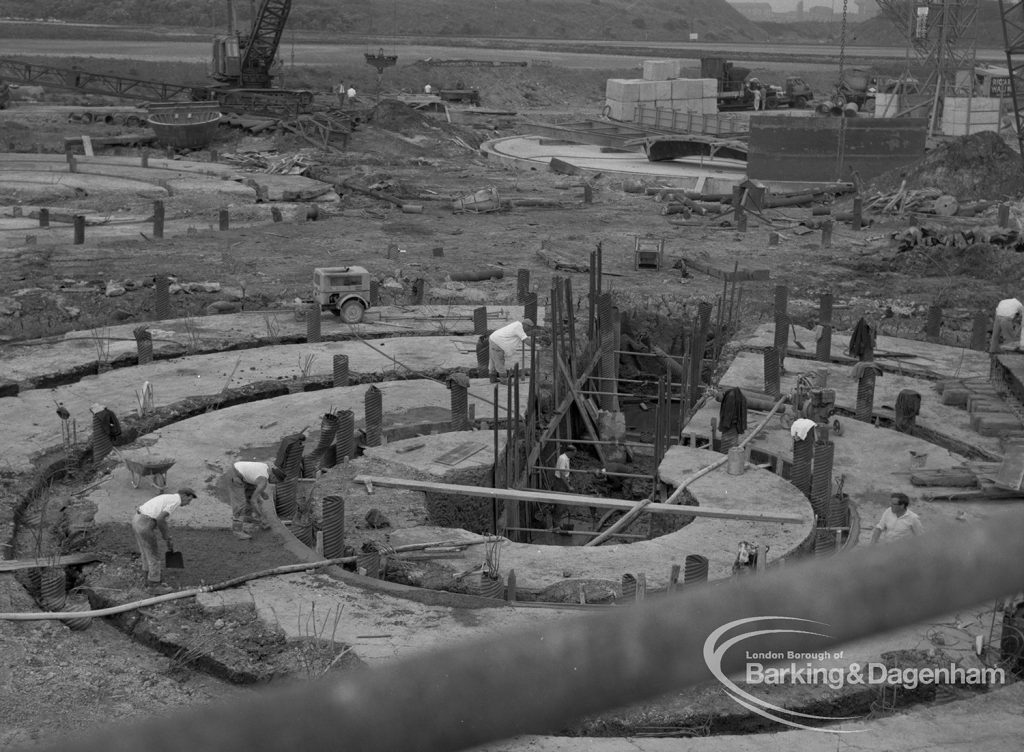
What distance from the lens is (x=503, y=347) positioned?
18969 millimetres

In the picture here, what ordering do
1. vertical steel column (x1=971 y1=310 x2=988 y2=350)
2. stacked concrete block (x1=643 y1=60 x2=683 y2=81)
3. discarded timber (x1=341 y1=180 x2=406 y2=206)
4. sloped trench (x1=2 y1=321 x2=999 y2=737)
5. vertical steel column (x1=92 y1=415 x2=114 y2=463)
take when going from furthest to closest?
1. stacked concrete block (x1=643 y1=60 x2=683 y2=81)
2. discarded timber (x1=341 y1=180 x2=406 y2=206)
3. vertical steel column (x1=971 y1=310 x2=988 y2=350)
4. vertical steel column (x1=92 y1=415 x2=114 y2=463)
5. sloped trench (x1=2 y1=321 x2=999 y2=737)

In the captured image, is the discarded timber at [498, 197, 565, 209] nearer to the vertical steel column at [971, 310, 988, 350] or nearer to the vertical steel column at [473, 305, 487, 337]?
the vertical steel column at [473, 305, 487, 337]

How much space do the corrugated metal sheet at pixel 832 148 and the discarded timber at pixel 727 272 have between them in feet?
45.0

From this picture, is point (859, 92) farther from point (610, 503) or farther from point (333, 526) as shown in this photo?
point (333, 526)

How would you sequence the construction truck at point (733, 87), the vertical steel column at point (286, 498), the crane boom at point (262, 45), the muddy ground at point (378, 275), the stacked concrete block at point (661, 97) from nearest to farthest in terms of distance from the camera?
the muddy ground at point (378, 275) < the vertical steel column at point (286, 498) < the crane boom at point (262, 45) < the stacked concrete block at point (661, 97) < the construction truck at point (733, 87)

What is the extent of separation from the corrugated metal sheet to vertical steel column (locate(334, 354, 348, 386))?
82.8ft

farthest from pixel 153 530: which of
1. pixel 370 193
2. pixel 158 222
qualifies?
pixel 370 193

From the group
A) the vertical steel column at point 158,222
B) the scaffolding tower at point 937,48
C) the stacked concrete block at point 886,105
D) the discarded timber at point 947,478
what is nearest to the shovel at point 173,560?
the discarded timber at point 947,478

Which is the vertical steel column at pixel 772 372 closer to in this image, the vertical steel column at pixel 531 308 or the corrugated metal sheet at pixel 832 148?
the vertical steel column at pixel 531 308

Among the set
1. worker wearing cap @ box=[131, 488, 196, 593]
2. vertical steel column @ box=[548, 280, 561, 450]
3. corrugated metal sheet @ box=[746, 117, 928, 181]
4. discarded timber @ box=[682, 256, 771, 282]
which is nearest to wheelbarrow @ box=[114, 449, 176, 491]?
worker wearing cap @ box=[131, 488, 196, 593]

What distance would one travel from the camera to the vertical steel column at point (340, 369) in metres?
18.9

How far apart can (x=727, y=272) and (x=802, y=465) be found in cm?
1276

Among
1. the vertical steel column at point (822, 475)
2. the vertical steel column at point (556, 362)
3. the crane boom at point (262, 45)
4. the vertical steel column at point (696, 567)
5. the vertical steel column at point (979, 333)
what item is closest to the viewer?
the vertical steel column at point (696, 567)

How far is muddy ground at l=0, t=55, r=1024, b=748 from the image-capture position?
10.6m
